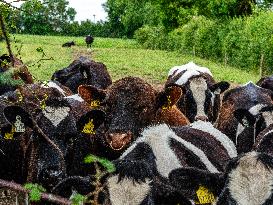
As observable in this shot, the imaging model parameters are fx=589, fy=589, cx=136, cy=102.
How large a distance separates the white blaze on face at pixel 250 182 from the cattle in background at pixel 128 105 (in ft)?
6.70

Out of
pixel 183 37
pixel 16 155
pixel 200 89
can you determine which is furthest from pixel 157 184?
pixel 183 37

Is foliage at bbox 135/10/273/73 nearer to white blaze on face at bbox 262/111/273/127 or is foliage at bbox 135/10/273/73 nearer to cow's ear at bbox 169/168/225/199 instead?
white blaze on face at bbox 262/111/273/127

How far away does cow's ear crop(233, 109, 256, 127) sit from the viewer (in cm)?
732

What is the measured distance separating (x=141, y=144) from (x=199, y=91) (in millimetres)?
4998

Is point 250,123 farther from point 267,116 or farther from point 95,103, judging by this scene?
point 95,103

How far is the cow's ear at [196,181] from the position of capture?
3896 mm

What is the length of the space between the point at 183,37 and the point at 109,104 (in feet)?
119

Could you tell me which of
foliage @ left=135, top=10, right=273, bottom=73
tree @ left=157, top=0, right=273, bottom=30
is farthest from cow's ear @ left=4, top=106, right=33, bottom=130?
tree @ left=157, top=0, right=273, bottom=30

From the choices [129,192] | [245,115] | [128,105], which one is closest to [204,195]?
[129,192]

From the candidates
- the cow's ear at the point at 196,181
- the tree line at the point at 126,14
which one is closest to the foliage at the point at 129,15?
the tree line at the point at 126,14

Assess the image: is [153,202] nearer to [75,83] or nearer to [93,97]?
A: [93,97]

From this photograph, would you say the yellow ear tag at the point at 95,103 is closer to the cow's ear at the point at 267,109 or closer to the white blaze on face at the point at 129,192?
the cow's ear at the point at 267,109

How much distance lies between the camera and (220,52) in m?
34.7

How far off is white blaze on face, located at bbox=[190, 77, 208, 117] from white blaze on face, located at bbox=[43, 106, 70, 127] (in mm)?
3270
